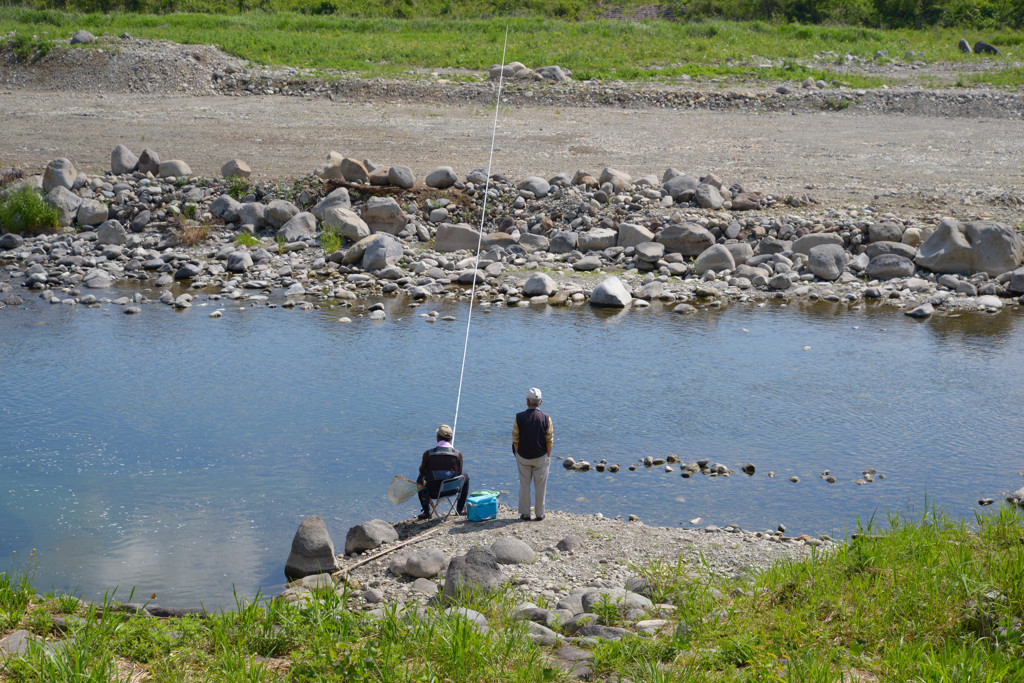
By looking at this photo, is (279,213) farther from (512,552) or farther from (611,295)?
(512,552)

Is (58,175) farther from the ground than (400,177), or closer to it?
closer to it

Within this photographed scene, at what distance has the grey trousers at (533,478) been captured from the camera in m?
9.43

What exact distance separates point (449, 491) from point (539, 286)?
9.39 metres

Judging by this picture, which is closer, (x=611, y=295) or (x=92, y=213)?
(x=611, y=295)

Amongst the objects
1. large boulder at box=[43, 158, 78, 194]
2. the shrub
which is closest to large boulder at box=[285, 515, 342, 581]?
the shrub

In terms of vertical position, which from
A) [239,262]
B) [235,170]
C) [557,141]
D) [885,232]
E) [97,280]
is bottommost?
[97,280]

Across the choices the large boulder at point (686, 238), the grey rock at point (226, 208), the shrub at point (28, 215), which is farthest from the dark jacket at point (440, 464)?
the shrub at point (28, 215)

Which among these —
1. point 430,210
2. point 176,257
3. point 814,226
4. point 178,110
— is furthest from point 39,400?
point 178,110

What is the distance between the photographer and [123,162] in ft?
79.7

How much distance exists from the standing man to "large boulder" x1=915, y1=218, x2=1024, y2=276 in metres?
13.0

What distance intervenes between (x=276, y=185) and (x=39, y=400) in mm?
11119

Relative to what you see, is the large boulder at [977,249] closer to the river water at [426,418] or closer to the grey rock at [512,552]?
the river water at [426,418]

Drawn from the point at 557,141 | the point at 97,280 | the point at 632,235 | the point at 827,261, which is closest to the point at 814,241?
the point at 827,261

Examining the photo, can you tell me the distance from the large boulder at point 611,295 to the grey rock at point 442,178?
19.8ft
